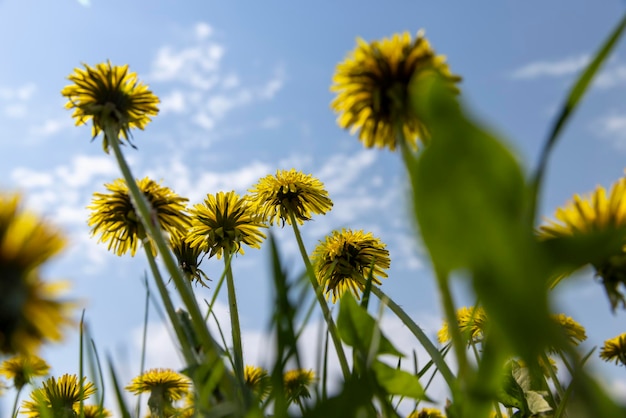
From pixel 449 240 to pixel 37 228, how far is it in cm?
75

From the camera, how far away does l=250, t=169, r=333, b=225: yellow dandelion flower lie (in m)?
2.41

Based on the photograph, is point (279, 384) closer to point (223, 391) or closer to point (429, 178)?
point (223, 391)

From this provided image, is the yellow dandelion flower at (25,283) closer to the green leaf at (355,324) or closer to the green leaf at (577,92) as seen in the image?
the green leaf at (355,324)

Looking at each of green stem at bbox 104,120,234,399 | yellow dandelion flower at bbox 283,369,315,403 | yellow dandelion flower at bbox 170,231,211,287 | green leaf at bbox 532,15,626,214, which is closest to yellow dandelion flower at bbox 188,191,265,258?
yellow dandelion flower at bbox 170,231,211,287

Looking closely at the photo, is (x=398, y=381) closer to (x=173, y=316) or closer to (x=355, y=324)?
(x=355, y=324)

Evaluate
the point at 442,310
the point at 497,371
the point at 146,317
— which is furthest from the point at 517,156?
the point at 146,317

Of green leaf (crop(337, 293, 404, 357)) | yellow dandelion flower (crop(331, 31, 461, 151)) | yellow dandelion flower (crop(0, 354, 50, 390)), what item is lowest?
green leaf (crop(337, 293, 404, 357))

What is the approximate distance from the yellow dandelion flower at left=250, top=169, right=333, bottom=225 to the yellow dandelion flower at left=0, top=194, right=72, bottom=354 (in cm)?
143

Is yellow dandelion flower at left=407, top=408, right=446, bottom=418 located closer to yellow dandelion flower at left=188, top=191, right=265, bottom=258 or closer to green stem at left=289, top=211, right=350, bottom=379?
green stem at left=289, top=211, right=350, bottom=379

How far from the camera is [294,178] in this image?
247cm

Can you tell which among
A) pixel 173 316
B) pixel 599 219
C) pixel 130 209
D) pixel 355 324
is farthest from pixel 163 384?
pixel 599 219

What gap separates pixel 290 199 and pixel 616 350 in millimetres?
3564

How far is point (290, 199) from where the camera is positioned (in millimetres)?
2434

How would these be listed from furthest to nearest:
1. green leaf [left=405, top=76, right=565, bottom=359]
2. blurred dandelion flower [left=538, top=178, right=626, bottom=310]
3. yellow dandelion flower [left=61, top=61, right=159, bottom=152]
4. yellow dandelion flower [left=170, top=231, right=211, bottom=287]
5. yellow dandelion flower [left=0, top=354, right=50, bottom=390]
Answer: yellow dandelion flower [left=0, top=354, right=50, bottom=390]
yellow dandelion flower [left=170, top=231, right=211, bottom=287]
yellow dandelion flower [left=61, top=61, right=159, bottom=152]
blurred dandelion flower [left=538, top=178, right=626, bottom=310]
green leaf [left=405, top=76, right=565, bottom=359]
